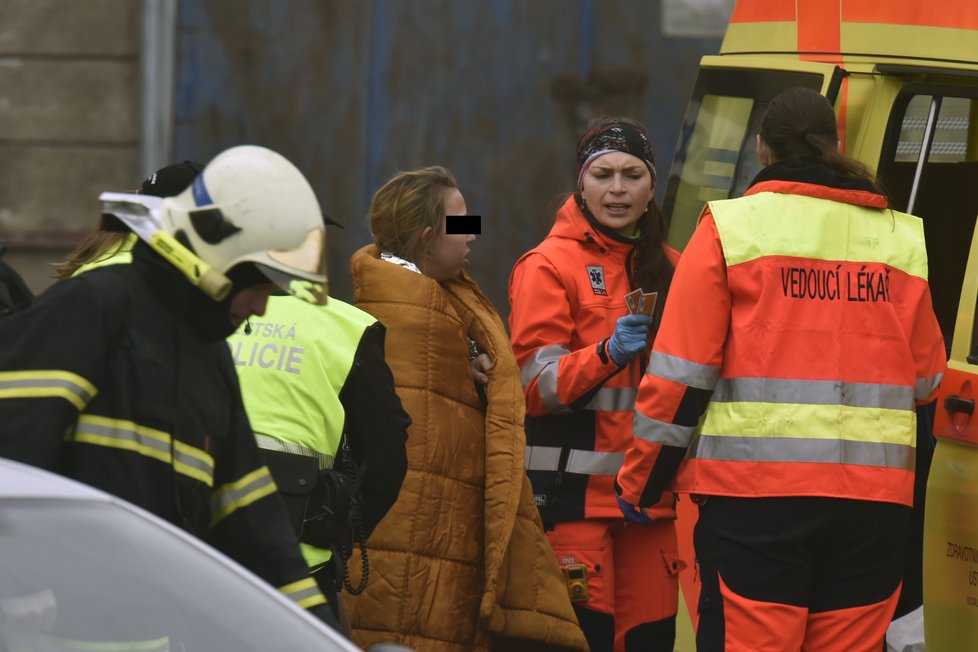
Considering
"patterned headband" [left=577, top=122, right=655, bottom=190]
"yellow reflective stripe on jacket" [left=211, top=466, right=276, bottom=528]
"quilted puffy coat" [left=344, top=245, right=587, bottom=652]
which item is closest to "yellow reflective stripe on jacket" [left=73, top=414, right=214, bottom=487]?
"yellow reflective stripe on jacket" [left=211, top=466, right=276, bottom=528]

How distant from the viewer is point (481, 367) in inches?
170

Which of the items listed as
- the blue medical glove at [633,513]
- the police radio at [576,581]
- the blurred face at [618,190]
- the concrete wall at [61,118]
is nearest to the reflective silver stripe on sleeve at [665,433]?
the blue medical glove at [633,513]

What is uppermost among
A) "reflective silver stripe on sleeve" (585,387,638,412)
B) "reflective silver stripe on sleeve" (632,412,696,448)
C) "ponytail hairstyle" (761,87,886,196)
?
"ponytail hairstyle" (761,87,886,196)

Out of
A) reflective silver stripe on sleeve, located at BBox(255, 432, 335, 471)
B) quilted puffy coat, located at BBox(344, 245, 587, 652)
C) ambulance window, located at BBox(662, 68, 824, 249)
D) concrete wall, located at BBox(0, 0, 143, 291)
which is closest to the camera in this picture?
reflective silver stripe on sleeve, located at BBox(255, 432, 335, 471)

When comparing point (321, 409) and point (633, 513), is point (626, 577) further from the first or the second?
point (321, 409)

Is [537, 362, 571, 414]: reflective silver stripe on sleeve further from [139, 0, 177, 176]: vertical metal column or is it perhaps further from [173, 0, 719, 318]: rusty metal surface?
[139, 0, 177, 176]: vertical metal column

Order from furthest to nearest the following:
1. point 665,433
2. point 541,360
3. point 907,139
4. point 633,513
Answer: point 907,139
point 541,360
point 633,513
point 665,433

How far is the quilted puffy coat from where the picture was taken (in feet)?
13.5

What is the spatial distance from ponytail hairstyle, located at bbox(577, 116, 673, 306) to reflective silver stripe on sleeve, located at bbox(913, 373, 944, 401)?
2.62 ft

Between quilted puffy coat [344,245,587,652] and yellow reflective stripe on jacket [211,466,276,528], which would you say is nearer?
yellow reflective stripe on jacket [211,466,276,528]

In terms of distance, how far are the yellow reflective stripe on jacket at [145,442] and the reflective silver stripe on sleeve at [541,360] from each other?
1.72 meters

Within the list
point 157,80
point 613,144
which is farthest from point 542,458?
point 157,80

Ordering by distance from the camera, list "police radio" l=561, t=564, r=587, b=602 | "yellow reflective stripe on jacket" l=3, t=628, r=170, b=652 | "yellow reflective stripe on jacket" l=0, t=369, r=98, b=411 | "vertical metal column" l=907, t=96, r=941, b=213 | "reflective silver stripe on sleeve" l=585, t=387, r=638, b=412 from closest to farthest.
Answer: "yellow reflective stripe on jacket" l=3, t=628, r=170, b=652 < "yellow reflective stripe on jacket" l=0, t=369, r=98, b=411 < "police radio" l=561, t=564, r=587, b=602 < "reflective silver stripe on sleeve" l=585, t=387, r=638, b=412 < "vertical metal column" l=907, t=96, r=941, b=213

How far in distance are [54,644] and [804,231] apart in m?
2.15
